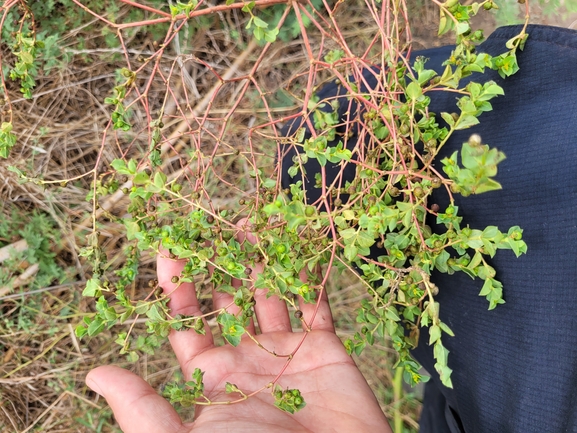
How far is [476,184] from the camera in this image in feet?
2.19

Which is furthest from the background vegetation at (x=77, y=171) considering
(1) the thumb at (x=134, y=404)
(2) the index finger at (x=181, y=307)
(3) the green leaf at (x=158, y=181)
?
(3) the green leaf at (x=158, y=181)

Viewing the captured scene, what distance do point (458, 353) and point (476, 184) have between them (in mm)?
747

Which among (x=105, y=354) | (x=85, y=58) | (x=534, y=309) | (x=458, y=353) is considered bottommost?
(x=105, y=354)

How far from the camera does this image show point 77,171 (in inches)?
83.2

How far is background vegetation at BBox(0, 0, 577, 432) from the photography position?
1.98 metres

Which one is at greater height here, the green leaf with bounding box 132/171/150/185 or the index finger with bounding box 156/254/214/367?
the green leaf with bounding box 132/171/150/185

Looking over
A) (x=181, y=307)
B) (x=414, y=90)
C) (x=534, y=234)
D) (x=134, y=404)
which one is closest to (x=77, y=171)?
(x=181, y=307)

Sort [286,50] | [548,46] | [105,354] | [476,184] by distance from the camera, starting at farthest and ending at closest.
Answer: [286,50] → [105,354] → [548,46] → [476,184]

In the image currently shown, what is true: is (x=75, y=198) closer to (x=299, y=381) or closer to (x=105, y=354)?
(x=105, y=354)

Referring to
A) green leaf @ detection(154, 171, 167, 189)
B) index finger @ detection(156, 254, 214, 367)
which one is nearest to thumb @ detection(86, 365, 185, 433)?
index finger @ detection(156, 254, 214, 367)

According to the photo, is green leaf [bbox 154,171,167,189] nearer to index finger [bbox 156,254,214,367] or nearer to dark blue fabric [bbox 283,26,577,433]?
index finger [bbox 156,254,214,367]

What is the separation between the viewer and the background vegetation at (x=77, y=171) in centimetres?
198

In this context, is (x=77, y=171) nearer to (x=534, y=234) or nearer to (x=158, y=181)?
(x=158, y=181)

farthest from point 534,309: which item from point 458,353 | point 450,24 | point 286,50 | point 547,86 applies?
point 286,50
